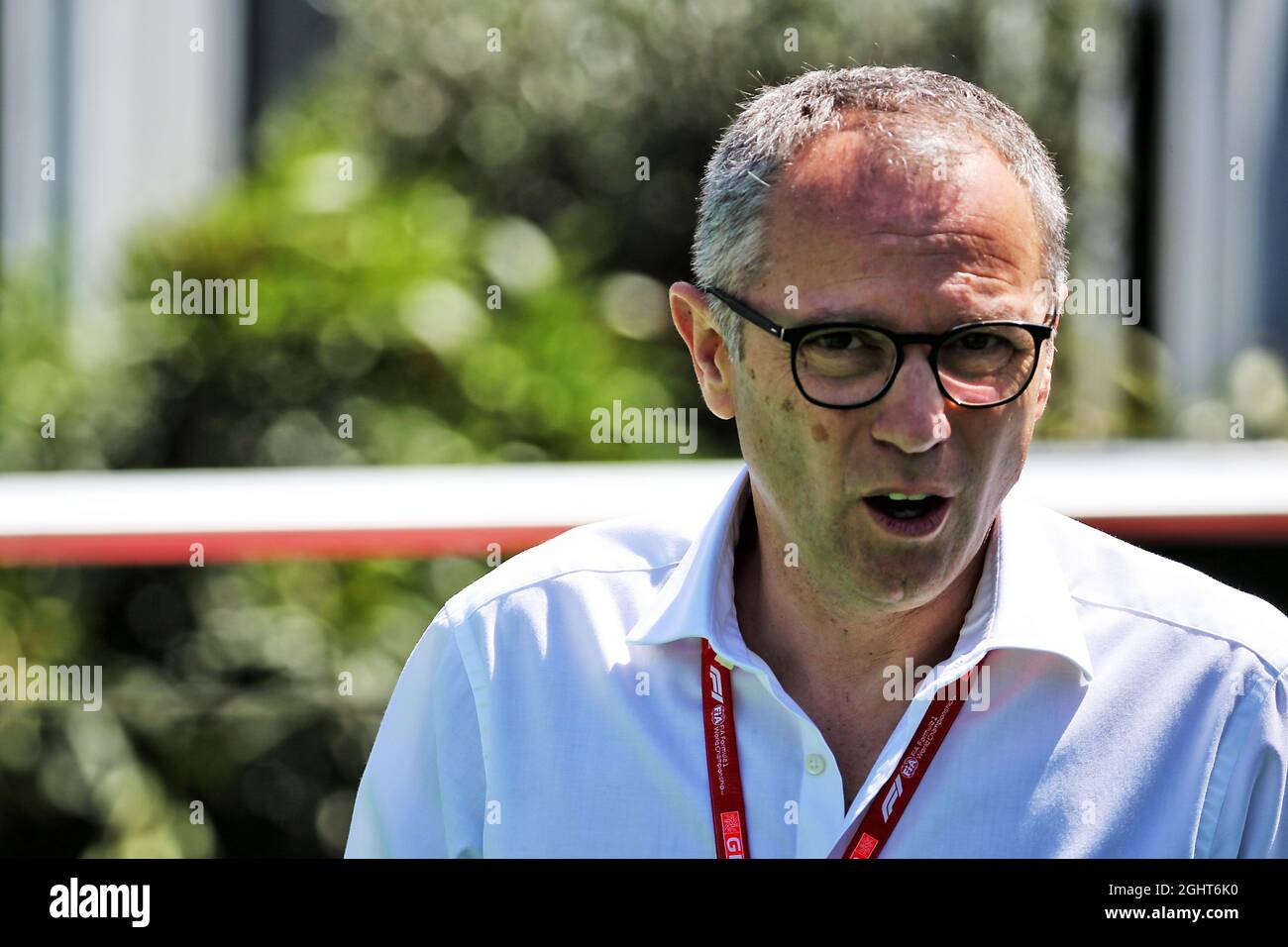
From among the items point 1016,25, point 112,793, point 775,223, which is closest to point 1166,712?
point 775,223

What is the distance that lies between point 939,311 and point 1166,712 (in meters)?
0.63

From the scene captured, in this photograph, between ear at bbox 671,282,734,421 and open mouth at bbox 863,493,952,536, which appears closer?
open mouth at bbox 863,493,952,536

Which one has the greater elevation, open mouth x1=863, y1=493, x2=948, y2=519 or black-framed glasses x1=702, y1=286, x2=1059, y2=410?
black-framed glasses x1=702, y1=286, x2=1059, y2=410

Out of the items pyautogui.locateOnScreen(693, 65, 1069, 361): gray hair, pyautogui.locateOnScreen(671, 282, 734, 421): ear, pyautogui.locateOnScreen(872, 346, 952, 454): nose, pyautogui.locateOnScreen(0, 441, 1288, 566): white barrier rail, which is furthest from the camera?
pyautogui.locateOnScreen(0, 441, 1288, 566): white barrier rail

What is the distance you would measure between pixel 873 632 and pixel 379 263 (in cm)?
284

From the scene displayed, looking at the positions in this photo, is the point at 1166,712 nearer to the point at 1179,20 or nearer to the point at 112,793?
the point at 112,793

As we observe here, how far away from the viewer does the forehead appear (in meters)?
1.86

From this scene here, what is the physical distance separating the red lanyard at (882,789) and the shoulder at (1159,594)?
230 mm

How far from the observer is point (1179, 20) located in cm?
497
